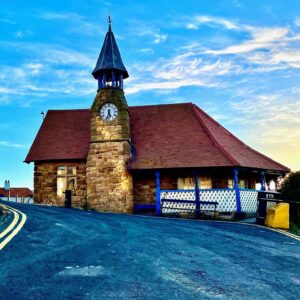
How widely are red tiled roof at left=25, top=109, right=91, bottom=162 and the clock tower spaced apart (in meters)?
1.39

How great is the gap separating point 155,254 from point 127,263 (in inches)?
41.2

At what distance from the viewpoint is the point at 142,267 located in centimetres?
585

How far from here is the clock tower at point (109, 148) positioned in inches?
829

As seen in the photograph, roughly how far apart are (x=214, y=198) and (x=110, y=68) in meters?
10.4

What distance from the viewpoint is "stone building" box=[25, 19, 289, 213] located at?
802 inches

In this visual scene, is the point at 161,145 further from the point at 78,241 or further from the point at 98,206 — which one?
the point at 78,241

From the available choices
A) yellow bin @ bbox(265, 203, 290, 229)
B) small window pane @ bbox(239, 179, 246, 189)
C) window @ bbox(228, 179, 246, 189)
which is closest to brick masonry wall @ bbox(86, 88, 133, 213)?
window @ bbox(228, 179, 246, 189)

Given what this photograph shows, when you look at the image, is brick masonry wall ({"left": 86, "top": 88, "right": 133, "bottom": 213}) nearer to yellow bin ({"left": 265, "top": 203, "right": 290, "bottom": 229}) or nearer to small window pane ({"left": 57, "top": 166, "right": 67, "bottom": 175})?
small window pane ({"left": 57, "top": 166, "right": 67, "bottom": 175})

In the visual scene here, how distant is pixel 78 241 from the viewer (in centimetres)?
798

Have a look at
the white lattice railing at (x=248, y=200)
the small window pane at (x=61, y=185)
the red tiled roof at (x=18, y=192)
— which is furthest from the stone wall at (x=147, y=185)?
the red tiled roof at (x=18, y=192)

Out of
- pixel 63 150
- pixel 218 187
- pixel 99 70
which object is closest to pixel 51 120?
pixel 63 150

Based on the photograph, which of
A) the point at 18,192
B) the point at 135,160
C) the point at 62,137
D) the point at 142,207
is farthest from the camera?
the point at 18,192

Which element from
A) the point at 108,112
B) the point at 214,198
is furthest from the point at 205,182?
the point at 108,112

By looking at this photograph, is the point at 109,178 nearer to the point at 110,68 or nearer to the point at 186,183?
the point at 186,183
